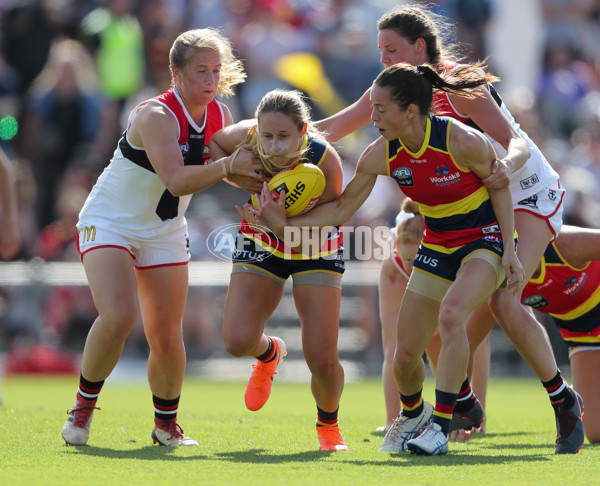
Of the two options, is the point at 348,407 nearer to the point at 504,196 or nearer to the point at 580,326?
the point at 580,326

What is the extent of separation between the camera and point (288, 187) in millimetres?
5758

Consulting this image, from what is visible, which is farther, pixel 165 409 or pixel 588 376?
pixel 588 376

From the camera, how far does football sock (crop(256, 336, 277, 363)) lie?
6527mm

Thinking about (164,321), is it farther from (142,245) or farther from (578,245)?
(578,245)

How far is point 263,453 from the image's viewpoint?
5.78 meters

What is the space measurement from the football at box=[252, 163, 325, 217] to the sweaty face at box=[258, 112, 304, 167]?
4.1 inches

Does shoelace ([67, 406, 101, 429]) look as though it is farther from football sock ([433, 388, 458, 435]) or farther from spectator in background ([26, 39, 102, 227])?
spectator in background ([26, 39, 102, 227])

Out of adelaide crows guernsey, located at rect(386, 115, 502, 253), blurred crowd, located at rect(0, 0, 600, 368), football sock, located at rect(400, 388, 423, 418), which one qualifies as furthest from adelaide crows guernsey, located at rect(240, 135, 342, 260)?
blurred crowd, located at rect(0, 0, 600, 368)

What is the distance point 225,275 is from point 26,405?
183 inches

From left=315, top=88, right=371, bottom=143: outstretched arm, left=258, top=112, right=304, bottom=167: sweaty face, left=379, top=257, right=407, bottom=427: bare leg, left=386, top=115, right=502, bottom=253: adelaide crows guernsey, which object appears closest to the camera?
left=386, top=115, right=502, bottom=253: adelaide crows guernsey

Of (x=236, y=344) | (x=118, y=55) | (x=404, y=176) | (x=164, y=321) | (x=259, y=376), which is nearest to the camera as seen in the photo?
(x=404, y=176)

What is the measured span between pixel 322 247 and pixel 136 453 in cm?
165

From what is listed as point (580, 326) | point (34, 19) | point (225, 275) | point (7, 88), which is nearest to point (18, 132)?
point (7, 88)

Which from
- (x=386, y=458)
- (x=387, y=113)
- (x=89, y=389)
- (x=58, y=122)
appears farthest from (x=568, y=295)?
(x=58, y=122)
